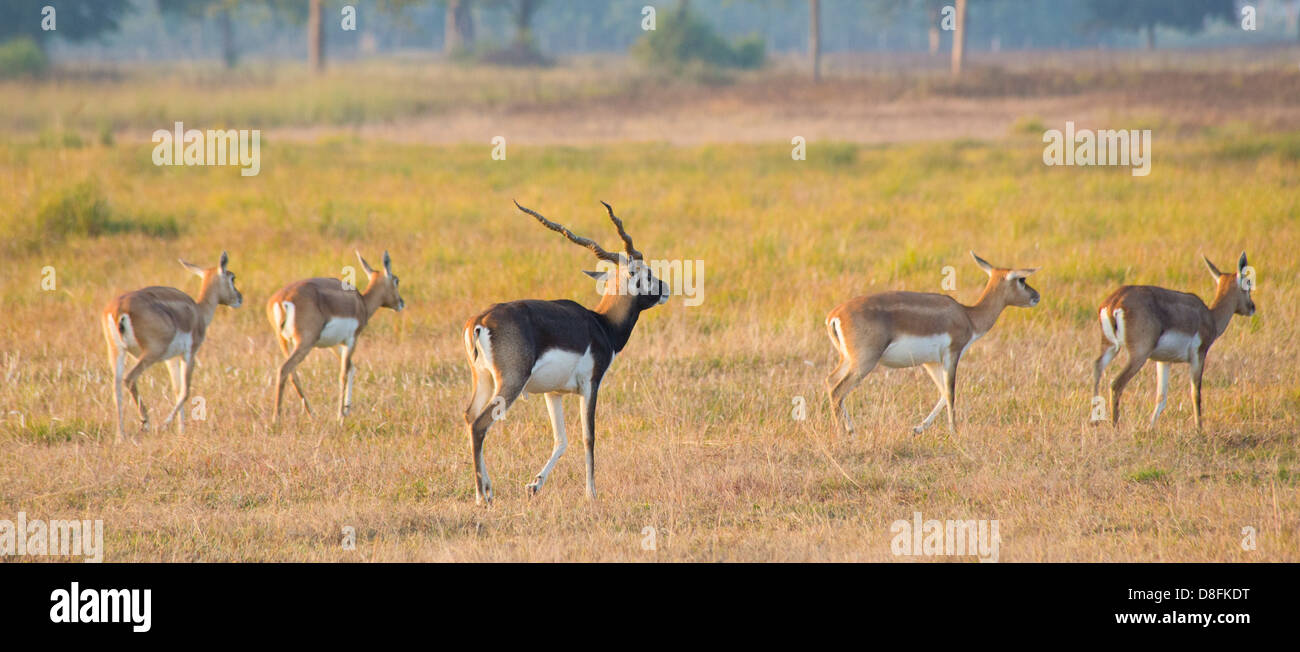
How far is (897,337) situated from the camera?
762 centimetres

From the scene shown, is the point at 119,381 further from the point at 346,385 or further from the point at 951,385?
the point at 951,385

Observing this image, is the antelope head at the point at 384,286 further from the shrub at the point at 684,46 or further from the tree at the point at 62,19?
the tree at the point at 62,19

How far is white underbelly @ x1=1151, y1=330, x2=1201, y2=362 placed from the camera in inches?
300

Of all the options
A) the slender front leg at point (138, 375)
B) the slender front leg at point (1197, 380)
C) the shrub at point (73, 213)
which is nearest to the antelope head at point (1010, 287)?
the slender front leg at point (1197, 380)

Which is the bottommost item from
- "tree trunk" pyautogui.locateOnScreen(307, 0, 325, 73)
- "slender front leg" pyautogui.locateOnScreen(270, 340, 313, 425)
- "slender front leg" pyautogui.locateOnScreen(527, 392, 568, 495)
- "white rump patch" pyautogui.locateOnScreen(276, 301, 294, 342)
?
"slender front leg" pyautogui.locateOnScreen(527, 392, 568, 495)

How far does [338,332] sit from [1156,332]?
211 inches

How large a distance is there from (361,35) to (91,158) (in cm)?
7777

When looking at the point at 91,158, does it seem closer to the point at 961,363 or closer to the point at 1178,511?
the point at 961,363

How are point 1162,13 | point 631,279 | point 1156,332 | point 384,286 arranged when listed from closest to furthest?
1. point 631,279
2. point 1156,332
3. point 384,286
4. point 1162,13

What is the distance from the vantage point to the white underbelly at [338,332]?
27.2ft

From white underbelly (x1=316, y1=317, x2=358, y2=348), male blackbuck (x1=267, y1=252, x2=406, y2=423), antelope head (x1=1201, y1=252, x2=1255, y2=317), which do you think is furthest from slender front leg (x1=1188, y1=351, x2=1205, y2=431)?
white underbelly (x1=316, y1=317, x2=358, y2=348)

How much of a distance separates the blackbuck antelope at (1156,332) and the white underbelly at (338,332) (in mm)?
5025

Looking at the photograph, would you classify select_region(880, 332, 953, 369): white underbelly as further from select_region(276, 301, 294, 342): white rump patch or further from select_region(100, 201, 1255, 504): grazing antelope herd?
select_region(276, 301, 294, 342): white rump patch

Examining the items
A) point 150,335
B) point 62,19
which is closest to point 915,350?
point 150,335
